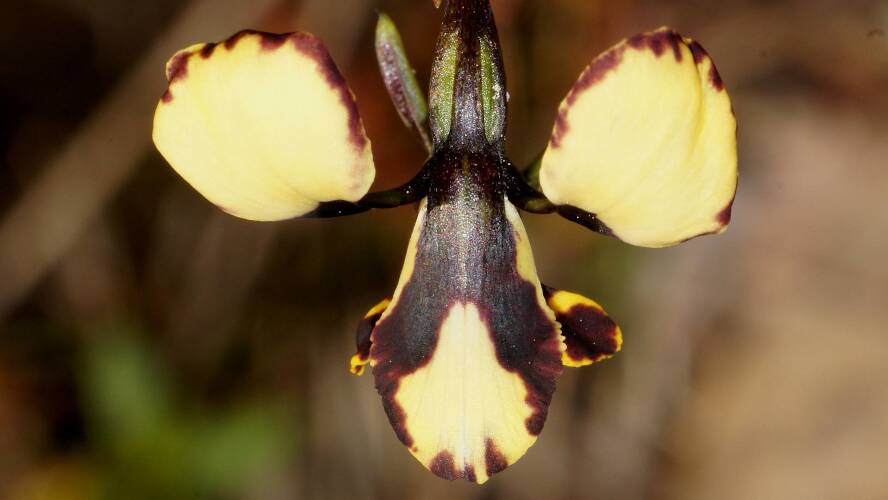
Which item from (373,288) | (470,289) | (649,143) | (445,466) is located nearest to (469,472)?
(445,466)

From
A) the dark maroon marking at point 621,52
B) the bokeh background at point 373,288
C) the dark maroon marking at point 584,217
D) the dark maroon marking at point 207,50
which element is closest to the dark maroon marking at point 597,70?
the dark maroon marking at point 621,52

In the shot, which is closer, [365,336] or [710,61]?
[710,61]

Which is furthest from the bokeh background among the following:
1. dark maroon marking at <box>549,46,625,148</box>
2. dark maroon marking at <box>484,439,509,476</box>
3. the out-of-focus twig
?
dark maroon marking at <box>549,46,625,148</box>

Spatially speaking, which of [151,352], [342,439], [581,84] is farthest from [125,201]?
[581,84]

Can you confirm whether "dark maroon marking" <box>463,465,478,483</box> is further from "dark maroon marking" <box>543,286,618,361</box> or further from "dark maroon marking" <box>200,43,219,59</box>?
"dark maroon marking" <box>200,43,219,59</box>

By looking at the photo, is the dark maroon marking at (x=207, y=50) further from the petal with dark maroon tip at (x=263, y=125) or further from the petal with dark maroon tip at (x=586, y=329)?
the petal with dark maroon tip at (x=586, y=329)

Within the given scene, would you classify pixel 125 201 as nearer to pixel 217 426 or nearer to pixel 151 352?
pixel 151 352

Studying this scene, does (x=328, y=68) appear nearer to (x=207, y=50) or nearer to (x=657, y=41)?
(x=207, y=50)
